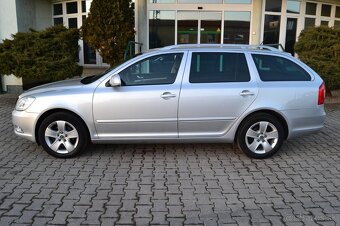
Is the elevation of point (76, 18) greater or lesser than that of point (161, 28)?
greater

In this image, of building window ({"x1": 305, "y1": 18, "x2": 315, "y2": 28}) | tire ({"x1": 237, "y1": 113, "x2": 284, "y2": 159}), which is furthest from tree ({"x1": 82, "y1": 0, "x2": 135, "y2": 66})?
building window ({"x1": 305, "y1": 18, "x2": 315, "y2": 28})

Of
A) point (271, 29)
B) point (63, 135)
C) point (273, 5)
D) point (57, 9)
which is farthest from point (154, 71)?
point (57, 9)

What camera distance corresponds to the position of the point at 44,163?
477 centimetres

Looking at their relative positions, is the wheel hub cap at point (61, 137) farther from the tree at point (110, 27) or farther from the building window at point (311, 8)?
the building window at point (311, 8)

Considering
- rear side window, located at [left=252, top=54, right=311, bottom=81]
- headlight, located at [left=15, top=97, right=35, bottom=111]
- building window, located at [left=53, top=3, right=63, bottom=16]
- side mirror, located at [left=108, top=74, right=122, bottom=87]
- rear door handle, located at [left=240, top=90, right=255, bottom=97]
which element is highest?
building window, located at [left=53, top=3, right=63, bottom=16]

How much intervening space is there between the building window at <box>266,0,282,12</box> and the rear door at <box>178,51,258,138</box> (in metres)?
7.91

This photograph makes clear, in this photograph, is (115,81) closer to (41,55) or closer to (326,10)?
(41,55)

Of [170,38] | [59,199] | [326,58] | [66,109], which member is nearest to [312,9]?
[326,58]

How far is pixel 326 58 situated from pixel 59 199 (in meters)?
9.00

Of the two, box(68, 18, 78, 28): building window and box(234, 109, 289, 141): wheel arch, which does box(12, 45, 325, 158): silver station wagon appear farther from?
box(68, 18, 78, 28): building window

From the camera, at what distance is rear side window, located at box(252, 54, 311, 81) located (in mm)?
4971

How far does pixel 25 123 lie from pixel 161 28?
772 cm

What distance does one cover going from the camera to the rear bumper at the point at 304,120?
193 inches

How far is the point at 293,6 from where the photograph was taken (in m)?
12.3
